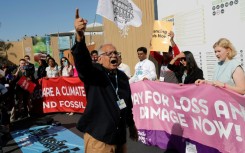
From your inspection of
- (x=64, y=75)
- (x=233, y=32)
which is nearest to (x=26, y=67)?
(x=64, y=75)

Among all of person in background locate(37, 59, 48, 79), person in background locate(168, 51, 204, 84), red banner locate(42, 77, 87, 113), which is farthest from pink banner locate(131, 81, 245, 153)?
person in background locate(37, 59, 48, 79)

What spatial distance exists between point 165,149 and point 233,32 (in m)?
2.52

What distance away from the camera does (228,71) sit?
159 inches

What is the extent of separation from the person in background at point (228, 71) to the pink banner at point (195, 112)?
0.10m

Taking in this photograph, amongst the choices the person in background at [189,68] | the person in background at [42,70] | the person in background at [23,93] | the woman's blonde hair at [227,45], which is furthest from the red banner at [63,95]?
the woman's blonde hair at [227,45]

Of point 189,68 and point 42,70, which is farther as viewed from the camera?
point 42,70

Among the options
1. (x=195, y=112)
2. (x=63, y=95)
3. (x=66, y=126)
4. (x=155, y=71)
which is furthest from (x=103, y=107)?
(x=63, y=95)

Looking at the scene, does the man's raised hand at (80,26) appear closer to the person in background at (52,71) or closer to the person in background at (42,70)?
the person in background at (52,71)

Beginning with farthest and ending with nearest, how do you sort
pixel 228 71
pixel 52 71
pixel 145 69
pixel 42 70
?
pixel 42 70
pixel 52 71
pixel 145 69
pixel 228 71

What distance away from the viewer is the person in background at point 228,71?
3.87m

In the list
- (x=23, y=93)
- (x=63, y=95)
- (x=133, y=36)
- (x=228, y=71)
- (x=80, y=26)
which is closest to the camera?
(x=80, y=26)

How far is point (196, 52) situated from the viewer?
6.67 meters

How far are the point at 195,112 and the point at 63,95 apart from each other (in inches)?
237

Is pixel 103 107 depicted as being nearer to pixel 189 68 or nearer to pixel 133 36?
pixel 189 68
